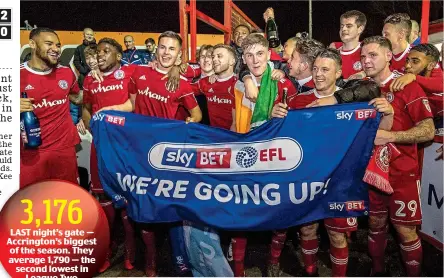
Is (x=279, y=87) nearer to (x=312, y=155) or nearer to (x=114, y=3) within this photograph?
(x=312, y=155)

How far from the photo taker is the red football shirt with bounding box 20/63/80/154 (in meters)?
3.58

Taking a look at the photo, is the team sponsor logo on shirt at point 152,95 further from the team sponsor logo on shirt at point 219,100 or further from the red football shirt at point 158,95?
the team sponsor logo on shirt at point 219,100

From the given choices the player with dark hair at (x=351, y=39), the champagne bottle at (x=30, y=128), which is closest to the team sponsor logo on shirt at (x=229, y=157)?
the champagne bottle at (x=30, y=128)

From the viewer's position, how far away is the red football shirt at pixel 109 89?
3.65 meters

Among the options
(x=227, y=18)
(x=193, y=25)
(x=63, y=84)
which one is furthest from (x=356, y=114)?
(x=227, y=18)

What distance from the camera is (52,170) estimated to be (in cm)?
370

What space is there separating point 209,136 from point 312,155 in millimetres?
705

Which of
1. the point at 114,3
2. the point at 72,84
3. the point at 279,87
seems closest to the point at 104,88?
the point at 72,84

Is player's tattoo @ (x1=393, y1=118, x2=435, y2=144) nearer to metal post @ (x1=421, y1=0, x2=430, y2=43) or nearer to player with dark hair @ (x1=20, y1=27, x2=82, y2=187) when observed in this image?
metal post @ (x1=421, y1=0, x2=430, y2=43)

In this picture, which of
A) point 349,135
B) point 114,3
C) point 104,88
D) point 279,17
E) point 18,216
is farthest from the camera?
point 279,17

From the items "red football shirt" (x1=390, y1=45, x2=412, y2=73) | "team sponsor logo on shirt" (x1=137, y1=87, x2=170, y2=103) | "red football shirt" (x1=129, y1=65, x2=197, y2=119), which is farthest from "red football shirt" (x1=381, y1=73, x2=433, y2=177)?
"team sponsor logo on shirt" (x1=137, y1=87, x2=170, y2=103)

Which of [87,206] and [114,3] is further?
[114,3]

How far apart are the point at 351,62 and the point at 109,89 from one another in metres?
2.01

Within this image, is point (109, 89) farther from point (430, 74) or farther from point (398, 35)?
point (430, 74)
